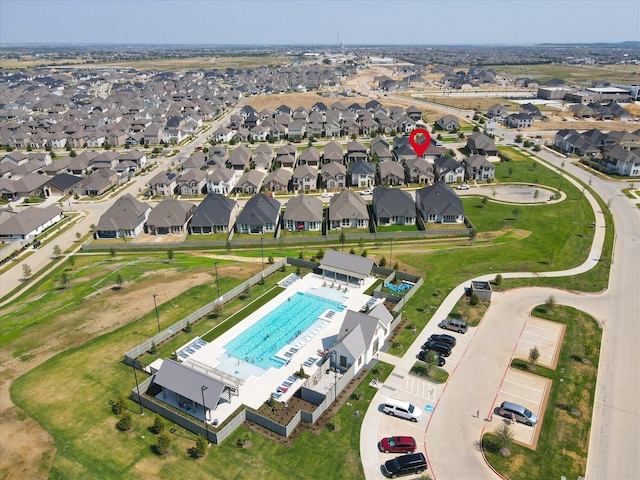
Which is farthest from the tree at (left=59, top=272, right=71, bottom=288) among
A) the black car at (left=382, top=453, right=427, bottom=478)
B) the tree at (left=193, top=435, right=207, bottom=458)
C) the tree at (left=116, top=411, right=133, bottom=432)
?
the black car at (left=382, top=453, right=427, bottom=478)

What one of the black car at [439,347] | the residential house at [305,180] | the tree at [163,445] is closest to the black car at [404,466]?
Result: the black car at [439,347]

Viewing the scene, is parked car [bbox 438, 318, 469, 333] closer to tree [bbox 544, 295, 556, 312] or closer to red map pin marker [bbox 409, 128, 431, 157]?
tree [bbox 544, 295, 556, 312]

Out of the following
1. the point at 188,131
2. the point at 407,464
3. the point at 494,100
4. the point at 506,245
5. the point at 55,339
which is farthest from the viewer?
the point at 494,100

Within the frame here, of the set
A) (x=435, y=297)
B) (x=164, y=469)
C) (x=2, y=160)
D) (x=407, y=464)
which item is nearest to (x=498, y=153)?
(x=435, y=297)

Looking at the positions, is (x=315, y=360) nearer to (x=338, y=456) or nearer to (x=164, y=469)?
(x=338, y=456)

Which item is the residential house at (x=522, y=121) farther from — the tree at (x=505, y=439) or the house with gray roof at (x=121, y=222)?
the tree at (x=505, y=439)
